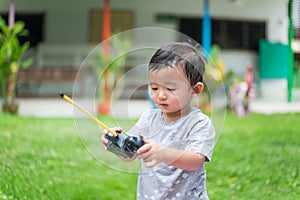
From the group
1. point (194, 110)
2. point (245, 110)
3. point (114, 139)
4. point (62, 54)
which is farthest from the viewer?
point (62, 54)

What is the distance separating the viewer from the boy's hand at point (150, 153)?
1.31 m

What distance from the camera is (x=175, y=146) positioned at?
1495mm

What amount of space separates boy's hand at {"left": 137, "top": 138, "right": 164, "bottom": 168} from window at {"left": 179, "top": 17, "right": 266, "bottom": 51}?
441 inches

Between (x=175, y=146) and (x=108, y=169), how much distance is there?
10.5ft

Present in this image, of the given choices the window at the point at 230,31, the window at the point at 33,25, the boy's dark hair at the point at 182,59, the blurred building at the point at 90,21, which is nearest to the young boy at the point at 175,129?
the boy's dark hair at the point at 182,59

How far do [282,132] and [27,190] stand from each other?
12.1 feet

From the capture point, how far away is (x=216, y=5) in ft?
41.9

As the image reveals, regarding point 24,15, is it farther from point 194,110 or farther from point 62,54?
point 194,110

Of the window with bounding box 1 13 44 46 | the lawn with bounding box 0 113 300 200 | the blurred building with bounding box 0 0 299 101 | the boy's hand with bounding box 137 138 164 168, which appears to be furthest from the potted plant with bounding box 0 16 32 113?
the boy's hand with bounding box 137 138 164 168

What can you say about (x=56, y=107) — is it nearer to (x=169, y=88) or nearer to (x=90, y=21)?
(x=90, y=21)

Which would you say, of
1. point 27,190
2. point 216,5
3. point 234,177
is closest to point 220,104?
point 27,190

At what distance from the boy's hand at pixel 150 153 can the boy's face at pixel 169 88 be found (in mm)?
162

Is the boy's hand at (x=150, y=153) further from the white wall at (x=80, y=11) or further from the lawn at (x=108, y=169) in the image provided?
the white wall at (x=80, y=11)

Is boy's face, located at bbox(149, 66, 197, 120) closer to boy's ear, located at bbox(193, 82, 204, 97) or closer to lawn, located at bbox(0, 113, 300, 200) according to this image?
boy's ear, located at bbox(193, 82, 204, 97)
